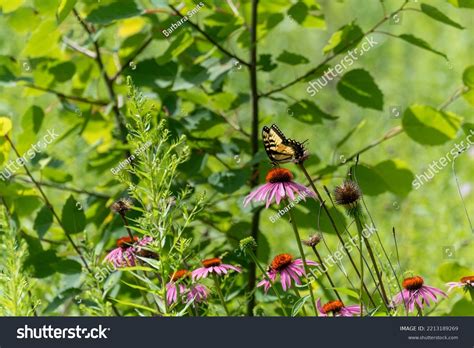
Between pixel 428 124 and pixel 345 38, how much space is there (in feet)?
0.92

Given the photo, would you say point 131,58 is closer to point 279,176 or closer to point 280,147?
point 280,147

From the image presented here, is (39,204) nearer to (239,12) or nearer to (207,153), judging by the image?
(207,153)

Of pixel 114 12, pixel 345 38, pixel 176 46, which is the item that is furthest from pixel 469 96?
pixel 114 12

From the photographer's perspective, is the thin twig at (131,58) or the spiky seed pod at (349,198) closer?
the spiky seed pod at (349,198)

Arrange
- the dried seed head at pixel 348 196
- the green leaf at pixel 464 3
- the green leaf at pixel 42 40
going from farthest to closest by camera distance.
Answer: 1. the green leaf at pixel 42 40
2. the green leaf at pixel 464 3
3. the dried seed head at pixel 348 196

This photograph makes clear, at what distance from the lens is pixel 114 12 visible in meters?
2.04

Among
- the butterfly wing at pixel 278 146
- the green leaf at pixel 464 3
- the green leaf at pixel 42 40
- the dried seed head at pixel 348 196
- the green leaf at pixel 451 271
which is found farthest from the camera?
the green leaf at pixel 42 40

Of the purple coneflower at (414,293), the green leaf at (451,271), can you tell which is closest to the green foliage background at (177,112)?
the green leaf at (451,271)

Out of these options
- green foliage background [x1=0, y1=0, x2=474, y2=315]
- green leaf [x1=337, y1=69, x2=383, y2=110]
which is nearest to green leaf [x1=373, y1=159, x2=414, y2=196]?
green foliage background [x1=0, y1=0, x2=474, y2=315]

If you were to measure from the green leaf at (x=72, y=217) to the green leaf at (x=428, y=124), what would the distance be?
79 cm

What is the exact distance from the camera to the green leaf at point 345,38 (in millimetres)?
2014

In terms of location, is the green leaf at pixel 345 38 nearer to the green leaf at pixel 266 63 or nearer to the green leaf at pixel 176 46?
the green leaf at pixel 266 63

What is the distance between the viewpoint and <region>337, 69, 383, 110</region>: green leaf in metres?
2.12
